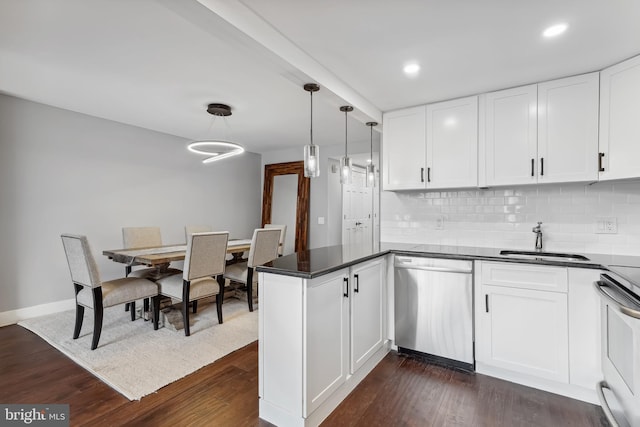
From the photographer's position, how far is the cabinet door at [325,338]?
5.44ft

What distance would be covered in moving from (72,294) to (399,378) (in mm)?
3978

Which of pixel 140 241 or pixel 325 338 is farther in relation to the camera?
pixel 140 241

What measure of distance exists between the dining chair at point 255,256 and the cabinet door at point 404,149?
1.54 metres

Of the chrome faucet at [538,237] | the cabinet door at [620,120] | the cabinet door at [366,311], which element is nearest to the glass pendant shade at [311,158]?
the cabinet door at [366,311]

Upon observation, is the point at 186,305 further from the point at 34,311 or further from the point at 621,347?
the point at 621,347

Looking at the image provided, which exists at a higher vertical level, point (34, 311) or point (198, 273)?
point (198, 273)

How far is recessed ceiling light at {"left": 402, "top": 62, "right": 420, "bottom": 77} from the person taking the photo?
7.52ft

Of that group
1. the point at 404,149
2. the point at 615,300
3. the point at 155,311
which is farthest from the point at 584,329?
the point at 155,311

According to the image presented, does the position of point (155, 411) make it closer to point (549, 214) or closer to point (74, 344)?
point (74, 344)

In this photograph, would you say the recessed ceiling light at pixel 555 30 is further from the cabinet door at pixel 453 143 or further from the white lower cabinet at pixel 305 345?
the white lower cabinet at pixel 305 345

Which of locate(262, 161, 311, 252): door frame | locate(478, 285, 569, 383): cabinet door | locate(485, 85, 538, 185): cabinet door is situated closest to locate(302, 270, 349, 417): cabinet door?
locate(478, 285, 569, 383): cabinet door

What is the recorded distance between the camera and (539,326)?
6.98 ft

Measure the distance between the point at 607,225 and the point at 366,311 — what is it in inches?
79.8

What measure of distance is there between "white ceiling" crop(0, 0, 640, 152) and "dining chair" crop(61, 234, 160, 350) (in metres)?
1.50
